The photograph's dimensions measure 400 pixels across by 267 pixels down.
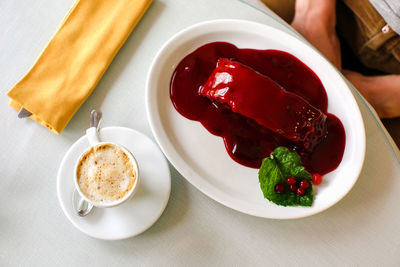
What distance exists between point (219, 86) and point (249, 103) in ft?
0.34

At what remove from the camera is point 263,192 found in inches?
38.9

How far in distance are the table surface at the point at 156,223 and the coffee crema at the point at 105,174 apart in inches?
5.6

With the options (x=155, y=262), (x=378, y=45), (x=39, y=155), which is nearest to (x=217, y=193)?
(x=155, y=262)

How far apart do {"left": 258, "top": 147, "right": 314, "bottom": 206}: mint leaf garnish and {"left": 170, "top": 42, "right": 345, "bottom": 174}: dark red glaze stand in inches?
3.0

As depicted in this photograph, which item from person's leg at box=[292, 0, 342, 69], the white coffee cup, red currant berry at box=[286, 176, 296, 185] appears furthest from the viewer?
person's leg at box=[292, 0, 342, 69]

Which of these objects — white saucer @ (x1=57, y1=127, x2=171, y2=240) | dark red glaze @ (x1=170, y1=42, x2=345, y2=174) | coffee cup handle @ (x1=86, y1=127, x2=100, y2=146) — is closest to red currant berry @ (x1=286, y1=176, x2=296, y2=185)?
dark red glaze @ (x1=170, y1=42, x2=345, y2=174)

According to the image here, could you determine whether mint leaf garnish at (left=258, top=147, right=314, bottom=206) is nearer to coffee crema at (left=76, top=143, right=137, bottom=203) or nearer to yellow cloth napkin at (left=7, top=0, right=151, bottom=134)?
coffee crema at (left=76, top=143, right=137, bottom=203)

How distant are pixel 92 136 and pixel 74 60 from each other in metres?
0.25

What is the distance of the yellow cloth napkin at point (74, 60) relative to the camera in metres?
0.99

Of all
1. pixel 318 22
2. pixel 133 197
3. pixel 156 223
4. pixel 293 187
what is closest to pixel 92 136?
pixel 133 197

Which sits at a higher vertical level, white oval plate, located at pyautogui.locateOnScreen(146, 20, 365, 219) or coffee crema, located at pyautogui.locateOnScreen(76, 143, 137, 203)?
white oval plate, located at pyautogui.locateOnScreen(146, 20, 365, 219)

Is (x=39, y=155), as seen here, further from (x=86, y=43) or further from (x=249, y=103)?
(x=249, y=103)

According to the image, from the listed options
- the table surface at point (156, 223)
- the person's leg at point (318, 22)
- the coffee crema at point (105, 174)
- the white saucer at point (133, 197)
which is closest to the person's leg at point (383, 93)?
the person's leg at point (318, 22)

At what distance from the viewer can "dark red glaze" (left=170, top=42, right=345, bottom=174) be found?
3.47 feet
